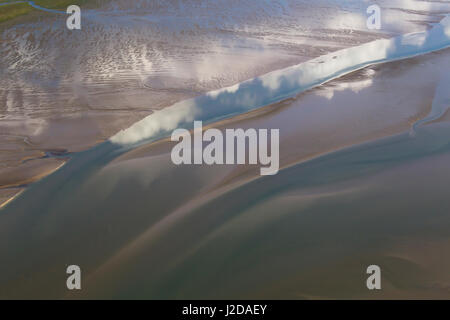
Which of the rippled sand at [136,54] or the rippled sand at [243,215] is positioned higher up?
the rippled sand at [136,54]

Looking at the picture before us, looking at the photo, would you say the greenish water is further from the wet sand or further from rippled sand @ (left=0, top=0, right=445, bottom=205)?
rippled sand @ (left=0, top=0, right=445, bottom=205)

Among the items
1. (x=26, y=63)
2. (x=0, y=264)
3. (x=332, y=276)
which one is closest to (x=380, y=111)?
(x=332, y=276)

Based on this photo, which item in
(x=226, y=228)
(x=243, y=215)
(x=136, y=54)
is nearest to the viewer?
(x=226, y=228)

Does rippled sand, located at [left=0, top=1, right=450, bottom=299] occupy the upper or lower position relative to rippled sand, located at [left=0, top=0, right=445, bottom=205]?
lower

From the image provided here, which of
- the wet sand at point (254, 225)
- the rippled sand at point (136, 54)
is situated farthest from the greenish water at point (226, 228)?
the rippled sand at point (136, 54)

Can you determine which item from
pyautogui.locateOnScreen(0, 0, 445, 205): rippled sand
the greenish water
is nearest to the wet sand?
the greenish water

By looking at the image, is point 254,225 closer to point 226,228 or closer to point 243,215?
point 243,215

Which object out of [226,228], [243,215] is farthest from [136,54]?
[226,228]

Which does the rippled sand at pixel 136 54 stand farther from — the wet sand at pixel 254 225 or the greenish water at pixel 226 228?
the wet sand at pixel 254 225

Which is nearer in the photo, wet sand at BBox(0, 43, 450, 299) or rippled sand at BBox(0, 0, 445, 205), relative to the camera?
wet sand at BBox(0, 43, 450, 299)

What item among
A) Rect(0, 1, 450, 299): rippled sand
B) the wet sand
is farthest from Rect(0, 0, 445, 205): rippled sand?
the wet sand

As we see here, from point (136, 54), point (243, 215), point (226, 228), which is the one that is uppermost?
point (136, 54)
